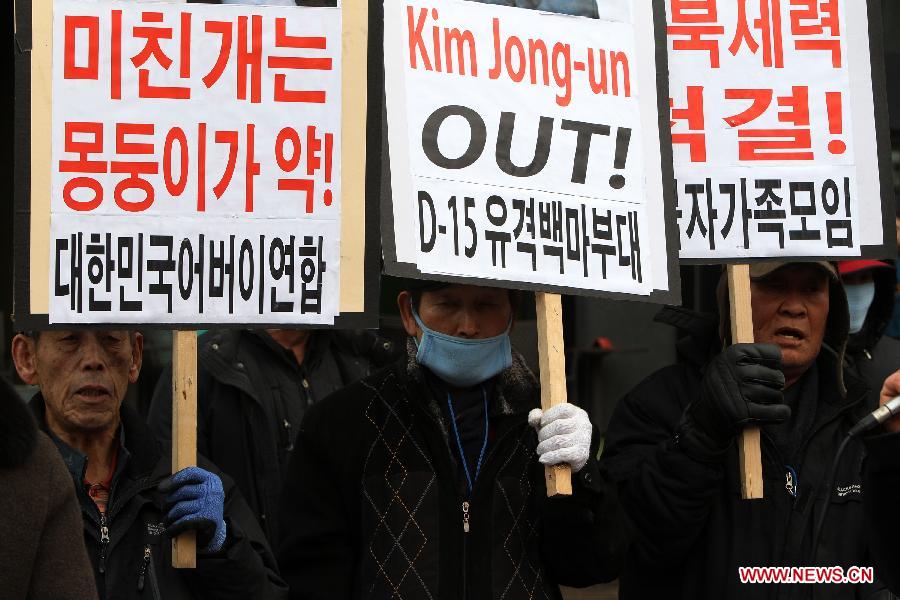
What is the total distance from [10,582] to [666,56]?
2313mm

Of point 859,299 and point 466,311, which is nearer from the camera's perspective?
point 466,311

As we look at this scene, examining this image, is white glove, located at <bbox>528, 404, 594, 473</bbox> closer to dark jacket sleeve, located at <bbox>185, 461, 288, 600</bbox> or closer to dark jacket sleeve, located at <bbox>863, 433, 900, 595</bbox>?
dark jacket sleeve, located at <bbox>863, 433, 900, 595</bbox>

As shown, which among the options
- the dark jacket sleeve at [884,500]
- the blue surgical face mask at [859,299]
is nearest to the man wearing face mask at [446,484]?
the dark jacket sleeve at [884,500]

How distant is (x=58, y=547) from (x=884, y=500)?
5.85ft

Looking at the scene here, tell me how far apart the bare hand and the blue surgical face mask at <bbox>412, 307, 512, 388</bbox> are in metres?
1.11

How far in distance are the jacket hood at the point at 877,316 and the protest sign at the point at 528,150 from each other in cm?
91

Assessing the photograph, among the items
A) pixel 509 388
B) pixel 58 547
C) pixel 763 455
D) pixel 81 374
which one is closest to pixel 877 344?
pixel 763 455

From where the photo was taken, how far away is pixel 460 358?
441 centimetres

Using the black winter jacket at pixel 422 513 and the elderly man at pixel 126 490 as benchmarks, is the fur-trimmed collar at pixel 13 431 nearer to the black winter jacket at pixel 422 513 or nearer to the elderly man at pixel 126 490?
the elderly man at pixel 126 490

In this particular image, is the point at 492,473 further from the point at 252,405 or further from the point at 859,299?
the point at 859,299

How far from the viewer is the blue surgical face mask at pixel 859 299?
613 centimetres

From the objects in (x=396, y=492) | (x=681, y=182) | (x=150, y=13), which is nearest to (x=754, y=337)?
(x=681, y=182)

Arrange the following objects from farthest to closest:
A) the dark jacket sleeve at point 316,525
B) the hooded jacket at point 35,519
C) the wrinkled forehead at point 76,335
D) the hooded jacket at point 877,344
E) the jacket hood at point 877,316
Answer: the jacket hood at point 877,316 < the hooded jacket at point 877,344 < the wrinkled forehead at point 76,335 < the dark jacket sleeve at point 316,525 < the hooded jacket at point 35,519

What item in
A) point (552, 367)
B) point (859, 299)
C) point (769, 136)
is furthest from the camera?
point (859, 299)
